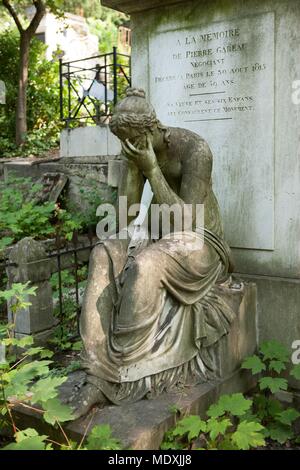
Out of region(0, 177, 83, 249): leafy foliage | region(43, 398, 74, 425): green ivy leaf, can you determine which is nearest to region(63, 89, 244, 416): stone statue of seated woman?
region(43, 398, 74, 425): green ivy leaf

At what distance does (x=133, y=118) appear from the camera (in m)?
3.03

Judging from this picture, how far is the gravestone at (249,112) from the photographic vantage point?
3773 millimetres

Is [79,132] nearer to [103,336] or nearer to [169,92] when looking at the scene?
[169,92]

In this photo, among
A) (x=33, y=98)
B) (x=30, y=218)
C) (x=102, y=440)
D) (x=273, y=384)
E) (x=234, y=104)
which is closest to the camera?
(x=102, y=440)

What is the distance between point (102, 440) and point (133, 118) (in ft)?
5.85

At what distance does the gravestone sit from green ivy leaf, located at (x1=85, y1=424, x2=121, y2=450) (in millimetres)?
1859

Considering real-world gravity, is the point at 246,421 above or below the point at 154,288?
below

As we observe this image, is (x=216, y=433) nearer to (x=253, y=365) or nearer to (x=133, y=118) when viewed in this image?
(x=253, y=365)

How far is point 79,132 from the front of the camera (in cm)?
941

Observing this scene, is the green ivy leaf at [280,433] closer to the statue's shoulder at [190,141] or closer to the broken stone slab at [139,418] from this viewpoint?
the broken stone slab at [139,418]

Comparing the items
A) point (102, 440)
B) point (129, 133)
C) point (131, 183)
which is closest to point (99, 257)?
point (131, 183)

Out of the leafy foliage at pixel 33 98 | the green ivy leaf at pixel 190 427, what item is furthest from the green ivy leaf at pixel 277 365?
the leafy foliage at pixel 33 98

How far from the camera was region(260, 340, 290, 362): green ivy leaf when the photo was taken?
3676 millimetres

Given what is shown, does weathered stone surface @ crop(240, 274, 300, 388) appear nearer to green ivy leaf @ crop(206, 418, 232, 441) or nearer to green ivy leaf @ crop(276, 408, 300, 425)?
green ivy leaf @ crop(276, 408, 300, 425)
